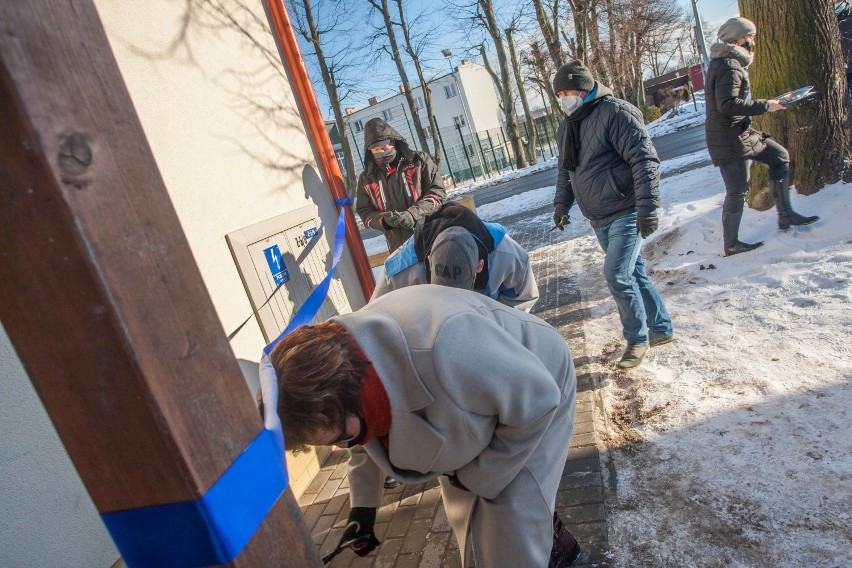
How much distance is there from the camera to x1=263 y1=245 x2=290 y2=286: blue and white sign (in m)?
3.98

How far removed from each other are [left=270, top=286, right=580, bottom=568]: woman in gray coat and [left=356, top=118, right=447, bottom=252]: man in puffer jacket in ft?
10.8

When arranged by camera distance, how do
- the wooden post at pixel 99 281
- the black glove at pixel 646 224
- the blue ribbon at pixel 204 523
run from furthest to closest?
the black glove at pixel 646 224 < the blue ribbon at pixel 204 523 < the wooden post at pixel 99 281

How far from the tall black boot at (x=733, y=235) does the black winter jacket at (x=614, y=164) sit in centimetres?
199

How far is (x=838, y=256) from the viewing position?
183 inches

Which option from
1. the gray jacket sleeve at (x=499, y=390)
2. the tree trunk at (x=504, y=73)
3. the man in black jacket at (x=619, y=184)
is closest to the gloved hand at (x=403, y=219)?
the man in black jacket at (x=619, y=184)

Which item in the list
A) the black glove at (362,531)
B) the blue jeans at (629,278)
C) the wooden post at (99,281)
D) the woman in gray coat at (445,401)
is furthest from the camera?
the blue jeans at (629,278)

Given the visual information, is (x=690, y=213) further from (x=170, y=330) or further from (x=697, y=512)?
(x=170, y=330)

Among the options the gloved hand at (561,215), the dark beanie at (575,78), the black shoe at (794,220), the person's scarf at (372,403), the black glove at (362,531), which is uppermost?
the dark beanie at (575,78)

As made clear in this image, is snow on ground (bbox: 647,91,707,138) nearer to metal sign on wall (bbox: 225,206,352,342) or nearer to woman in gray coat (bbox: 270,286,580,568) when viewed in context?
metal sign on wall (bbox: 225,206,352,342)

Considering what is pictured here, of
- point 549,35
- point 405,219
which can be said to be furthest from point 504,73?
point 405,219

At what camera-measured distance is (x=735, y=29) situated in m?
5.09

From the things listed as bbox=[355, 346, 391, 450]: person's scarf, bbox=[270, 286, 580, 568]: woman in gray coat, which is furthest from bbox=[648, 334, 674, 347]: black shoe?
bbox=[355, 346, 391, 450]: person's scarf

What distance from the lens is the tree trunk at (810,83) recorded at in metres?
5.54

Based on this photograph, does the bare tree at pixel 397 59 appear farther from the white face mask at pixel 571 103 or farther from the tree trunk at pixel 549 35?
the white face mask at pixel 571 103
